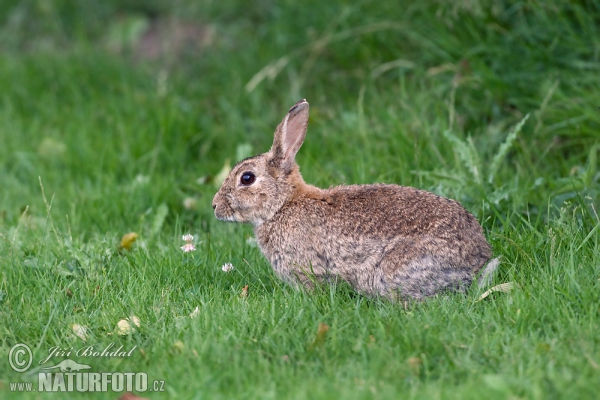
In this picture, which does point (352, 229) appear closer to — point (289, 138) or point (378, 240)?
point (378, 240)

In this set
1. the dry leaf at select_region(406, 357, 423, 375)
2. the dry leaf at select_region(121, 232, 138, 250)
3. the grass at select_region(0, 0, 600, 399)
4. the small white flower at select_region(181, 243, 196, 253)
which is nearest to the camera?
the dry leaf at select_region(406, 357, 423, 375)

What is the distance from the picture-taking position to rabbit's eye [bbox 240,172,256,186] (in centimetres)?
535

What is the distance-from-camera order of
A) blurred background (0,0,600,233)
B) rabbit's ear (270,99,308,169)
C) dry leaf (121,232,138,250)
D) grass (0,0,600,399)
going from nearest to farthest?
grass (0,0,600,399) < rabbit's ear (270,99,308,169) < dry leaf (121,232,138,250) < blurred background (0,0,600,233)

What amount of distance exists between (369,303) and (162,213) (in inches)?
83.0

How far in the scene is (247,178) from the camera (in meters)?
5.35

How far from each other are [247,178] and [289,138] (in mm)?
386

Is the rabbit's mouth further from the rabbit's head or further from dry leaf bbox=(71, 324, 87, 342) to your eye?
dry leaf bbox=(71, 324, 87, 342)

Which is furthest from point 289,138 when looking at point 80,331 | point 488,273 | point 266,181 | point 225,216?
point 80,331

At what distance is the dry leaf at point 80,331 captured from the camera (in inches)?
170

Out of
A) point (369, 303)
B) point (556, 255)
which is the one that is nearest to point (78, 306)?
point (369, 303)

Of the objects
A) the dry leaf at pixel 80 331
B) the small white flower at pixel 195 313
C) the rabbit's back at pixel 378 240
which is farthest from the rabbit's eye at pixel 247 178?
the dry leaf at pixel 80 331

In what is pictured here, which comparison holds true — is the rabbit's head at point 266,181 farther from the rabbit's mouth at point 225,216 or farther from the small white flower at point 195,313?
the small white flower at point 195,313

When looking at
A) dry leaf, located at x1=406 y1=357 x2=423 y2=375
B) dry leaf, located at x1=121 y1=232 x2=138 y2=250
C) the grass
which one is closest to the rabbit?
the grass

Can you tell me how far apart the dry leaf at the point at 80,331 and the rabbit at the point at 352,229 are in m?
1.24
